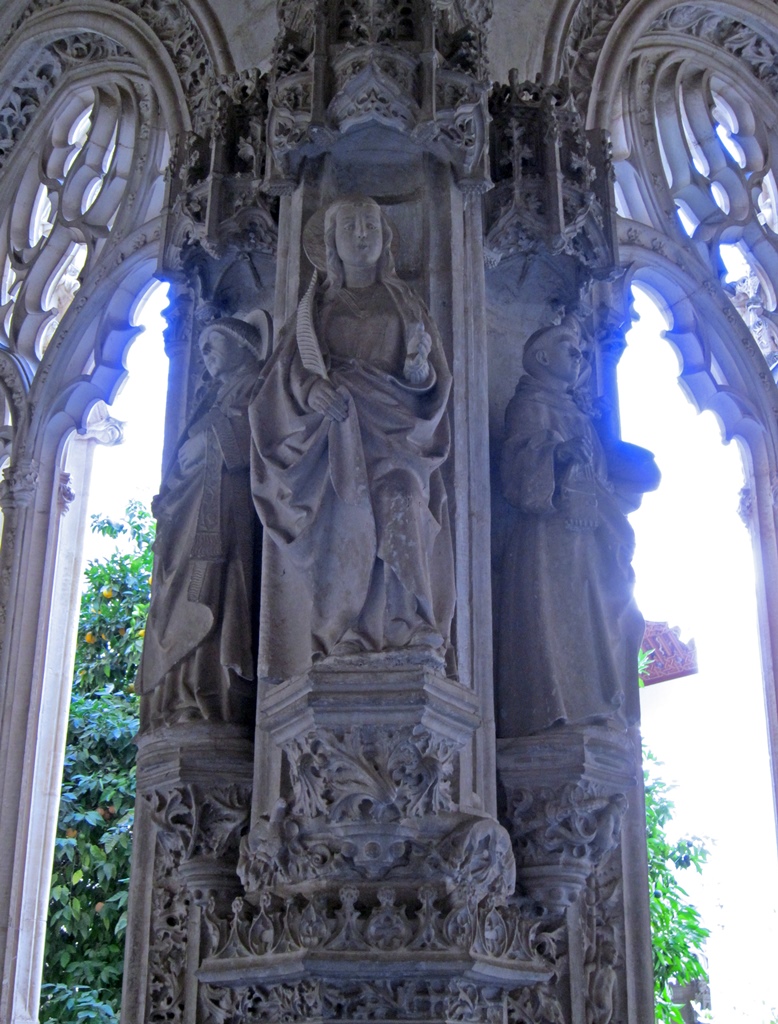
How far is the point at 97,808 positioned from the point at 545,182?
24.2 ft

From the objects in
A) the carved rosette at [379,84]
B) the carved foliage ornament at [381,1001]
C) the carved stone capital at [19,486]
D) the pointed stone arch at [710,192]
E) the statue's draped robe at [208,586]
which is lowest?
the carved foliage ornament at [381,1001]

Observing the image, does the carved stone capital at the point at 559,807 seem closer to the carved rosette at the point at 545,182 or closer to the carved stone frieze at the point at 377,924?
the carved stone frieze at the point at 377,924

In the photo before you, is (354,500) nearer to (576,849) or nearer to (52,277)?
(576,849)

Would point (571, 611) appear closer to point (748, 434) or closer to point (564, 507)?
point (564, 507)

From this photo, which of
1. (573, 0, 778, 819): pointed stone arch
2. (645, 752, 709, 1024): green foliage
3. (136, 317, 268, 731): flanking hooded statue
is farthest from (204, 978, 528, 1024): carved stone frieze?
(645, 752, 709, 1024): green foliage

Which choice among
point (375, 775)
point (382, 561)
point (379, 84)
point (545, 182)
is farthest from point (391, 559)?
point (545, 182)

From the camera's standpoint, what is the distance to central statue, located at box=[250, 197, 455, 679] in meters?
4.48

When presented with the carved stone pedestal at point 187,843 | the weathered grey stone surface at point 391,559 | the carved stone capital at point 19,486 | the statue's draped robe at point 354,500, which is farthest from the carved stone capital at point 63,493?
the statue's draped robe at point 354,500

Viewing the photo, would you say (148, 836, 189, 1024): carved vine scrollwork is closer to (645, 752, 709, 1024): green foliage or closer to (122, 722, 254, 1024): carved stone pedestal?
(122, 722, 254, 1024): carved stone pedestal

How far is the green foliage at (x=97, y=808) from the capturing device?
10.6 meters

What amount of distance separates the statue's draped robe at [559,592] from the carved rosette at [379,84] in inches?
40.4

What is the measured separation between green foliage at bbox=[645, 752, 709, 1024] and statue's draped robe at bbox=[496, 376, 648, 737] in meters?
5.38

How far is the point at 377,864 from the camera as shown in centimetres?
434

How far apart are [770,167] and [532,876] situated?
17.0 feet
